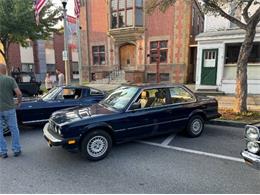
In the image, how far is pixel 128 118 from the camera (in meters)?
4.84

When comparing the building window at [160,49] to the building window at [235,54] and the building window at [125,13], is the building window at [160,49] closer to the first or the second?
the building window at [125,13]

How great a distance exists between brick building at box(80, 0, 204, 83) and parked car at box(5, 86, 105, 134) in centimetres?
1177

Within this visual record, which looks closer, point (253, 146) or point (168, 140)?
point (253, 146)

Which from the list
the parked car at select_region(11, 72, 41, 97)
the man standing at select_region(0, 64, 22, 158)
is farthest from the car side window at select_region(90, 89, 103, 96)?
the parked car at select_region(11, 72, 41, 97)

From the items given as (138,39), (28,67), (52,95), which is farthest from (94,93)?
(28,67)

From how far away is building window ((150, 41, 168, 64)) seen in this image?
1913 centimetres

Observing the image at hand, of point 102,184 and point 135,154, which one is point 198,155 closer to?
point 135,154

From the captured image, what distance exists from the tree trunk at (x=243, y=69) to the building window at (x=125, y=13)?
1328 centimetres

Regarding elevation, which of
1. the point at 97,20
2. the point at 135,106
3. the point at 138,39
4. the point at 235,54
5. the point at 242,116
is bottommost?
the point at 242,116

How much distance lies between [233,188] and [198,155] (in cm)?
133

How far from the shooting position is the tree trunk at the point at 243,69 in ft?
23.9

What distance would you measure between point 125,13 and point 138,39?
8.31 ft

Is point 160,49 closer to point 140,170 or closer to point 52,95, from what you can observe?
point 52,95

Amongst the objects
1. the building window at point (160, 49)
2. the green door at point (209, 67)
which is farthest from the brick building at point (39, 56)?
the green door at point (209, 67)
